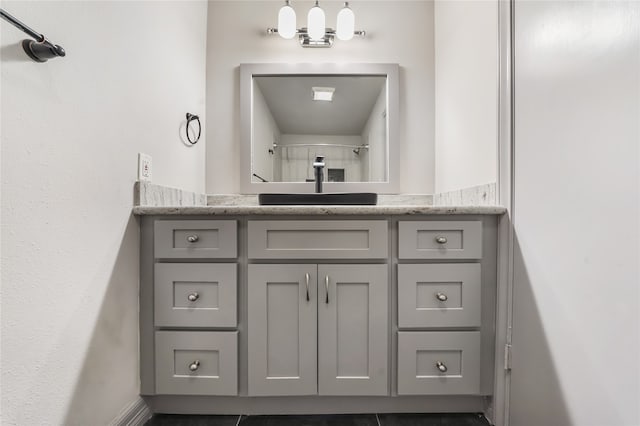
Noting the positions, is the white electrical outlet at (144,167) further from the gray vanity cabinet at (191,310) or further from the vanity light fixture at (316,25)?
the vanity light fixture at (316,25)

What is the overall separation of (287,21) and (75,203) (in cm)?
138

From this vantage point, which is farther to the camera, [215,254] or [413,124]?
[413,124]

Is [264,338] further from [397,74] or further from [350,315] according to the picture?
[397,74]

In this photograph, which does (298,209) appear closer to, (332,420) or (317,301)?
(317,301)

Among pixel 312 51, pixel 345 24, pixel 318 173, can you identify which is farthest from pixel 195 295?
pixel 345 24

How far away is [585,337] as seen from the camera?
2.42 ft

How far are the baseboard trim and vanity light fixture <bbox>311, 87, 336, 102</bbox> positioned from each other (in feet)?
5.30

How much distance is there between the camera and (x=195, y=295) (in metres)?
1.02

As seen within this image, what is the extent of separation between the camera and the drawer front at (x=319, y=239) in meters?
1.03

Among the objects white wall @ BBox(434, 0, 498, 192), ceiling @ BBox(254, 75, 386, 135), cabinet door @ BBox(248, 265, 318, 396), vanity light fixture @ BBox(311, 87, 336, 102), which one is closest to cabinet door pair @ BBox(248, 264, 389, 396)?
cabinet door @ BBox(248, 265, 318, 396)

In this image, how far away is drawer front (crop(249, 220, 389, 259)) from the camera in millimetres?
1032

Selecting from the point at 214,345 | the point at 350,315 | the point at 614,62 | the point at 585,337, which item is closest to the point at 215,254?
the point at 214,345

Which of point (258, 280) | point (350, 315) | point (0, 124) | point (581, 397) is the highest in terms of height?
point (0, 124)

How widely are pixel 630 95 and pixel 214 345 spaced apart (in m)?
1.37
